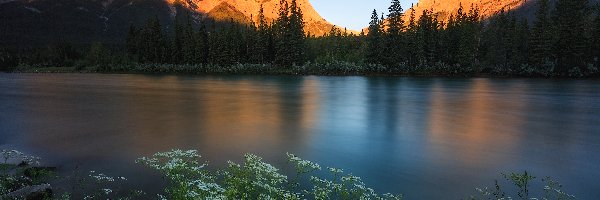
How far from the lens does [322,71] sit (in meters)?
120

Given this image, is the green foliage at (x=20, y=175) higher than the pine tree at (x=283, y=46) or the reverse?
the reverse

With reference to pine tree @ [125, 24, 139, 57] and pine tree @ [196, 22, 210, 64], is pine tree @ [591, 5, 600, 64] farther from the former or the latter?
pine tree @ [125, 24, 139, 57]

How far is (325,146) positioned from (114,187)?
12.5 meters

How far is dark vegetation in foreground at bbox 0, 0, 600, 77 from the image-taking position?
94812mm

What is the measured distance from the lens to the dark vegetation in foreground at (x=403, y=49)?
94.8 metres

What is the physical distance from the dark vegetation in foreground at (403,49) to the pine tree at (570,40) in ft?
0.67

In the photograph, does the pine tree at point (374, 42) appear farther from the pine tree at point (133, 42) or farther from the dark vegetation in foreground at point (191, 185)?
the pine tree at point (133, 42)

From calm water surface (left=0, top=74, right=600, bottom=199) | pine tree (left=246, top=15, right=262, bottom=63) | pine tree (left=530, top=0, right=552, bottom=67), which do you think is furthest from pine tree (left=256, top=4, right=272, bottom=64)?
calm water surface (left=0, top=74, right=600, bottom=199)

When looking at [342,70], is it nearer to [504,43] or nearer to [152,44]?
[504,43]

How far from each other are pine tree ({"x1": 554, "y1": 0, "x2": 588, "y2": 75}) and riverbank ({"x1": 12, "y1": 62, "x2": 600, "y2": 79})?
8.70 ft

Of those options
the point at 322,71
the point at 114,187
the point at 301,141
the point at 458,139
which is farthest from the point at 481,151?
the point at 322,71

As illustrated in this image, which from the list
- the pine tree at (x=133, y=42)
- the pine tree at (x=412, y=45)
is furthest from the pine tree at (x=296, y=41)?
the pine tree at (x=133, y=42)

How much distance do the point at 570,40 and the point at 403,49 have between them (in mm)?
40036

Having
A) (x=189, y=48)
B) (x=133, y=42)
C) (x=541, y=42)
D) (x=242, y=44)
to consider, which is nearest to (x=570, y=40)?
(x=541, y=42)
